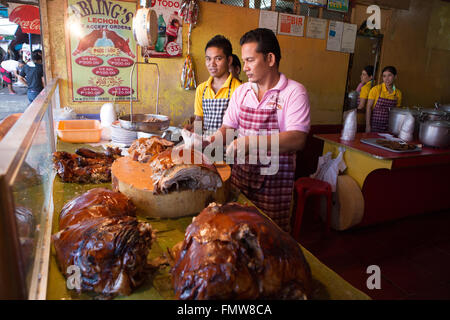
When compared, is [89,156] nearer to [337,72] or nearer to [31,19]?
[31,19]

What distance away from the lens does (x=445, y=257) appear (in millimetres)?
3914

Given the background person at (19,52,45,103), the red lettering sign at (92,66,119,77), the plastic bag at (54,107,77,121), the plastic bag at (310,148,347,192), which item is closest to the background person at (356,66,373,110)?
the plastic bag at (310,148,347,192)

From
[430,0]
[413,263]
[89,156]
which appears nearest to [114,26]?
[89,156]

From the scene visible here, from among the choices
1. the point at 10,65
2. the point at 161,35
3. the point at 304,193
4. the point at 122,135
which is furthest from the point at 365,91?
the point at 10,65

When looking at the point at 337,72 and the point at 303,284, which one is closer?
the point at 303,284

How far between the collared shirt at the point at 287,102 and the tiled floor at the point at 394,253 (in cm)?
193

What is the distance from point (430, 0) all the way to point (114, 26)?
6853 millimetres

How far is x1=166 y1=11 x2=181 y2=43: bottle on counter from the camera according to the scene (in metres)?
4.90

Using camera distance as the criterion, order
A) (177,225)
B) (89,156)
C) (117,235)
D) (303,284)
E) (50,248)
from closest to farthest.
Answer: (303,284), (117,235), (50,248), (177,225), (89,156)

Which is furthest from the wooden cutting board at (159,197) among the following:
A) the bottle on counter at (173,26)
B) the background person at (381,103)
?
the background person at (381,103)

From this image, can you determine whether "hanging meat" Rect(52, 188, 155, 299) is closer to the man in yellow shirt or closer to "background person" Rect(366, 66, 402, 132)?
the man in yellow shirt

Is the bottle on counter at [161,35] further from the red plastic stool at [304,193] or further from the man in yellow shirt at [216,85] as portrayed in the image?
the red plastic stool at [304,193]

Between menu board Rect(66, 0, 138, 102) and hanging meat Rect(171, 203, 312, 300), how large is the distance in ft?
13.7

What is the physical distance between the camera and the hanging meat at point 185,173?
1.83 meters
